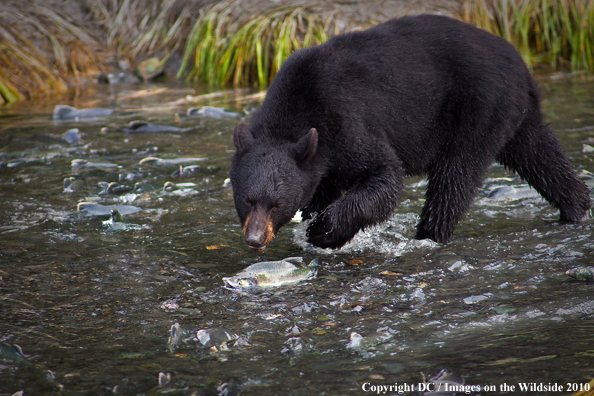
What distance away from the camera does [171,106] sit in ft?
31.4

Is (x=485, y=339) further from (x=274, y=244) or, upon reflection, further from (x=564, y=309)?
(x=274, y=244)

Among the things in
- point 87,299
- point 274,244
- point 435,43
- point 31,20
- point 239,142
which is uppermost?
point 31,20

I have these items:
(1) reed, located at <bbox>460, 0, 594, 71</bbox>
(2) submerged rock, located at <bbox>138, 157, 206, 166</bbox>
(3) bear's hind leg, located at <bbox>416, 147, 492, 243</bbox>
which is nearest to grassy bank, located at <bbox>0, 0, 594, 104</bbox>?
(1) reed, located at <bbox>460, 0, 594, 71</bbox>

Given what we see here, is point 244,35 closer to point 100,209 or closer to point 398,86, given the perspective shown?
point 100,209

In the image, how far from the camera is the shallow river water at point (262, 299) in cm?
251

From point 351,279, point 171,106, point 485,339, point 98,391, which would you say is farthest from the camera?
point 171,106

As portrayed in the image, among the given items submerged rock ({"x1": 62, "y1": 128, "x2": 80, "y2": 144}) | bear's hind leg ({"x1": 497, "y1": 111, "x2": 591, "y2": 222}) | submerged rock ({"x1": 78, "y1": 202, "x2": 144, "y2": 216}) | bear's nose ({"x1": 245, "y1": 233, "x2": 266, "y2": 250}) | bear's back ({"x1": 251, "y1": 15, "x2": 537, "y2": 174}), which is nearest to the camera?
bear's nose ({"x1": 245, "y1": 233, "x2": 266, "y2": 250})

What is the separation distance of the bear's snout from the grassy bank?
646 cm

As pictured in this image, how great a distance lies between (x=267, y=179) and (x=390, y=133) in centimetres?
108

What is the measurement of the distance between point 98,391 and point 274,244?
7.40 feet

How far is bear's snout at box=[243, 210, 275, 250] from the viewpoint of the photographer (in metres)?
3.71

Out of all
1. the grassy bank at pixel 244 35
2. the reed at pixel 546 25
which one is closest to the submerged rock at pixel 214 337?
the grassy bank at pixel 244 35

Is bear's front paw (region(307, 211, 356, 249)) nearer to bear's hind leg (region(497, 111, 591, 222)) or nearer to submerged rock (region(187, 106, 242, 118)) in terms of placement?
bear's hind leg (region(497, 111, 591, 222))

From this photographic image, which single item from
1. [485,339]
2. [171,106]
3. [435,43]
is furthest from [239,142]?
[171,106]
